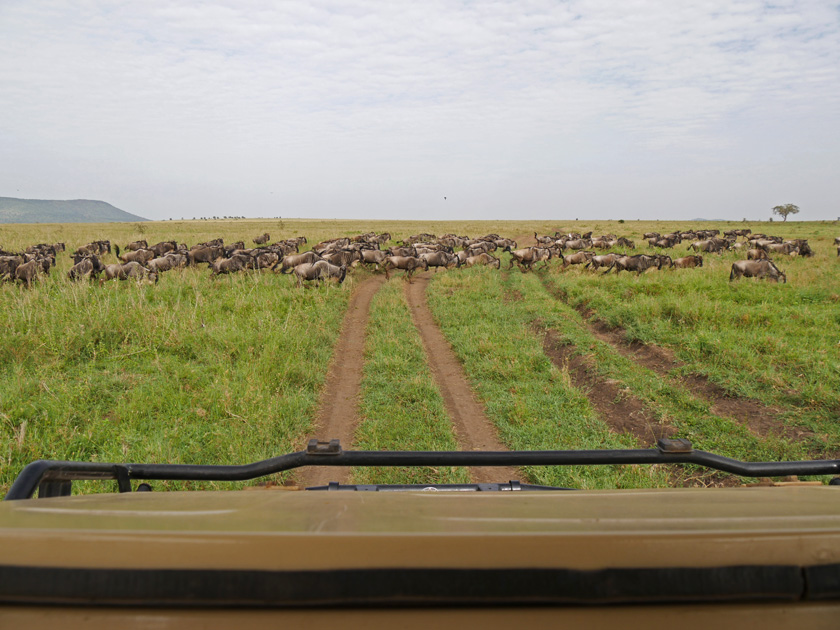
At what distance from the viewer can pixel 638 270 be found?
760 inches

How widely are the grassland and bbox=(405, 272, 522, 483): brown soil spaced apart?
0.64 ft

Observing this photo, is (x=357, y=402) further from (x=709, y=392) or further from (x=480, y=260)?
(x=480, y=260)

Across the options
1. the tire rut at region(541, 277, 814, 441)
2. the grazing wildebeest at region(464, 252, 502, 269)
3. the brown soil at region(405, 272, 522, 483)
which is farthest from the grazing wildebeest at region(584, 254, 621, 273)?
the brown soil at region(405, 272, 522, 483)

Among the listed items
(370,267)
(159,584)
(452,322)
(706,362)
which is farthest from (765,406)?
(370,267)

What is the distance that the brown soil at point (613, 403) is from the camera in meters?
6.28

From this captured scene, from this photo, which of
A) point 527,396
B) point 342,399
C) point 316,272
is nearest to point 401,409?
point 342,399

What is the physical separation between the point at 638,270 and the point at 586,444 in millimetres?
15626

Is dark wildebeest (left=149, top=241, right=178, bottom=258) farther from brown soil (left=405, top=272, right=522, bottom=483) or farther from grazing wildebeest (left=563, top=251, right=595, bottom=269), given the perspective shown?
grazing wildebeest (left=563, top=251, right=595, bottom=269)

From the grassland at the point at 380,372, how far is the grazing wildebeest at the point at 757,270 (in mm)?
2734

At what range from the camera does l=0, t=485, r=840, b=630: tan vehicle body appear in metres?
0.93

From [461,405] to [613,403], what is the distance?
236cm

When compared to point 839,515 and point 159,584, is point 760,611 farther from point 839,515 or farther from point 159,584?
point 159,584

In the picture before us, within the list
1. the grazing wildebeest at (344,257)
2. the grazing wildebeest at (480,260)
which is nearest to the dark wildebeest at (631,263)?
the grazing wildebeest at (480,260)

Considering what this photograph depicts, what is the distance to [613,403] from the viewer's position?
280 inches
